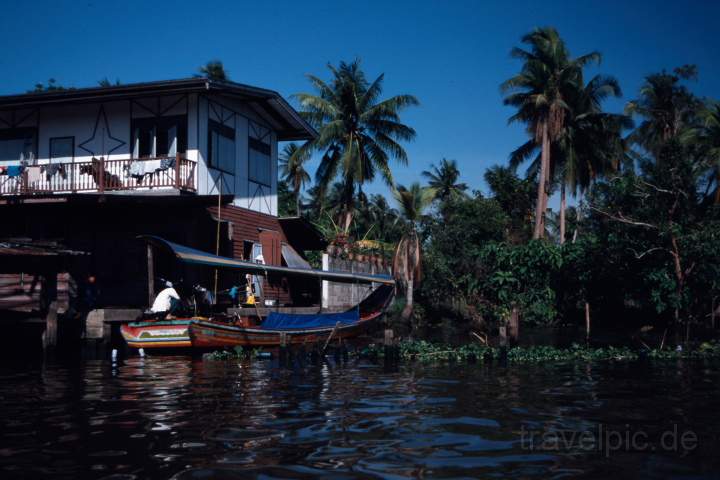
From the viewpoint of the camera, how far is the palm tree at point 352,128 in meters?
34.0

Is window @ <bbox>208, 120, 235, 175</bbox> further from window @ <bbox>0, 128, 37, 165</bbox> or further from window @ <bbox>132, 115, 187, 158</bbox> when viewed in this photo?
window @ <bbox>0, 128, 37, 165</bbox>

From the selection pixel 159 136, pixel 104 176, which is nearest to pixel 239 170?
pixel 159 136

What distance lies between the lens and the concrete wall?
2666 cm

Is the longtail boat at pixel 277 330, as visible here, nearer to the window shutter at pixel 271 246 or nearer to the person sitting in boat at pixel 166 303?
the person sitting in boat at pixel 166 303

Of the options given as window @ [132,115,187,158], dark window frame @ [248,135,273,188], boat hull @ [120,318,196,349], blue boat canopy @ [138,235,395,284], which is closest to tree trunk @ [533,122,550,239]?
blue boat canopy @ [138,235,395,284]

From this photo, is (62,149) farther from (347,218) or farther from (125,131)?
(347,218)

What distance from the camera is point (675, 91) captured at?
1567 inches

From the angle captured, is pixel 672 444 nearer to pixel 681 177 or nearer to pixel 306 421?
pixel 306 421

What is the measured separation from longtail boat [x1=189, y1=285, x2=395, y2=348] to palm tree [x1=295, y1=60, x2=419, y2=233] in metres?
13.1

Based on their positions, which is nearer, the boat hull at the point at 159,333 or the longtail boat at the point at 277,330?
the boat hull at the point at 159,333

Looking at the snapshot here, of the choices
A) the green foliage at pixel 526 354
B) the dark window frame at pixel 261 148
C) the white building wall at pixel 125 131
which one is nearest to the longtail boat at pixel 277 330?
the green foliage at pixel 526 354

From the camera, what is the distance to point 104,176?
20766 mm

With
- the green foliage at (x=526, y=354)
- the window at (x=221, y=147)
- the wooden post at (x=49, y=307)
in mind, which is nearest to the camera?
the green foliage at (x=526, y=354)

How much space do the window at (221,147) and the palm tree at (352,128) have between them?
421 inches
